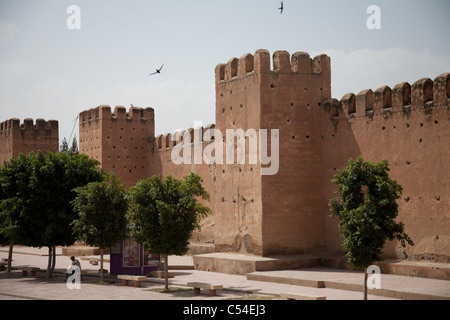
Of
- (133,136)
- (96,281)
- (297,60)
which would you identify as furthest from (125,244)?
(133,136)

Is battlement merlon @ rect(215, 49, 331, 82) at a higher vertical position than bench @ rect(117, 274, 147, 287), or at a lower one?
higher

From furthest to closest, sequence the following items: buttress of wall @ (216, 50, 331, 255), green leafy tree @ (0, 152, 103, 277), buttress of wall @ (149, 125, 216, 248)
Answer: buttress of wall @ (149, 125, 216, 248) < buttress of wall @ (216, 50, 331, 255) < green leafy tree @ (0, 152, 103, 277)

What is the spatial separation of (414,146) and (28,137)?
77.3 feet

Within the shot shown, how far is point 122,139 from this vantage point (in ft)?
98.2

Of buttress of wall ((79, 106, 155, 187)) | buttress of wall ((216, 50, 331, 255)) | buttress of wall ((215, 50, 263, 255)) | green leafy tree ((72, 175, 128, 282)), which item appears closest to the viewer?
green leafy tree ((72, 175, 128, 282))

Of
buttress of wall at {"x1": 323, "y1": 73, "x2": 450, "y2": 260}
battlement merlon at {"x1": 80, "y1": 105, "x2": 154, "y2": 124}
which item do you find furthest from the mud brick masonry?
battlement merlon at {"x1": 80, "y1": 105, "x2": 154, "y2": 124}

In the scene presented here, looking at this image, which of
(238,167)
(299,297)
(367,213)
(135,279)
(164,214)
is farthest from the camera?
(238,167)

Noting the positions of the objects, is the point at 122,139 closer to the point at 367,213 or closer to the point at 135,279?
the point at 135,279

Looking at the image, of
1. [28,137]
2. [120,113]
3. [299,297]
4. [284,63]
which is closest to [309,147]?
[284,63]

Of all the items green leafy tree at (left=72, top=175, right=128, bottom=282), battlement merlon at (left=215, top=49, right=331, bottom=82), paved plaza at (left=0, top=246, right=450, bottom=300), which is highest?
battlement merlon at (left=215, top=49, right=331, bottom=82)

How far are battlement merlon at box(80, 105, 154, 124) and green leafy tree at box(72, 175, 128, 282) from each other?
11.1m

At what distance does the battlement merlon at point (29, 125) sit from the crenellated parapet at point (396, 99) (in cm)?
1946

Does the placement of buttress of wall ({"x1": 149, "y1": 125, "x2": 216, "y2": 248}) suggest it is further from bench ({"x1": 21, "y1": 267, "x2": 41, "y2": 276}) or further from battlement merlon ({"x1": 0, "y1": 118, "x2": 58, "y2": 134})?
battlement merlon ({"x1": 0, "y1": 118, "x2": 58, "y2": 134})

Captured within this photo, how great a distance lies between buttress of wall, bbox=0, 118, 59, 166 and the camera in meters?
34.5
